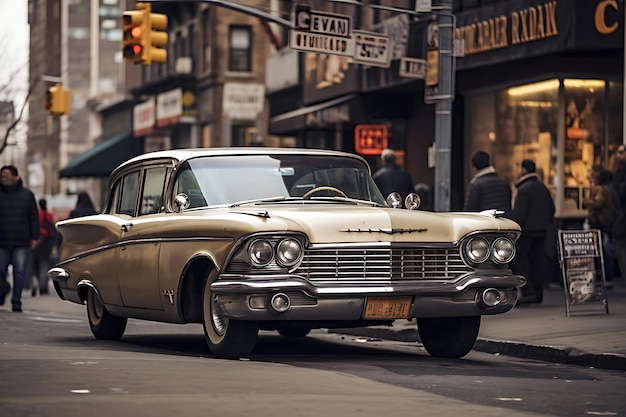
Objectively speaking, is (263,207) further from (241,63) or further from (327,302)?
(241,63)

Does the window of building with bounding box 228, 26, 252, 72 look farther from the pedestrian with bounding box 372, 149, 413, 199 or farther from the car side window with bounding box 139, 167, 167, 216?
the car side window with bounding box 139, 167, 167, 216

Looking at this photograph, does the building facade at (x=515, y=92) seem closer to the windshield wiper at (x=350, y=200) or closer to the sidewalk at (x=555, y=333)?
the sidewalk at (x=555, y=333)

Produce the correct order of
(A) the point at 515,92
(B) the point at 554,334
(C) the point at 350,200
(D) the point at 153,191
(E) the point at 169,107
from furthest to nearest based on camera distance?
(E) the point at 169,107, (A) the point at 515,92, (B) the point at 554,334, (D) the point at 153,191, (C) the point at 350,200

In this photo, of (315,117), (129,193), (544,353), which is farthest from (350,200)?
(315,117)

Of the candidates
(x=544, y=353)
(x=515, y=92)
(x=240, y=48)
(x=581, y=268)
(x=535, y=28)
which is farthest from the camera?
(x=240, y=48)

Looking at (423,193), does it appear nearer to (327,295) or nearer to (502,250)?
(502,250)

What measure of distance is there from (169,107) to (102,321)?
39786mm

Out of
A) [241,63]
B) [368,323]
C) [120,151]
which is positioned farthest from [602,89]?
[120,151]

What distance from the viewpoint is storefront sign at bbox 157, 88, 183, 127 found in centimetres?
5216

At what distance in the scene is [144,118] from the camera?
56.8 metres

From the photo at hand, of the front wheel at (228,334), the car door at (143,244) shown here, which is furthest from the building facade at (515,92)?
the front wheel at (228,334)

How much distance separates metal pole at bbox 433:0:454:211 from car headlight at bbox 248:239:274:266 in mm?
6807

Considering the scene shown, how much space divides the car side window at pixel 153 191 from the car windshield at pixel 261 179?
0.37 metres

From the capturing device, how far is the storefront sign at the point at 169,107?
2053 inches
